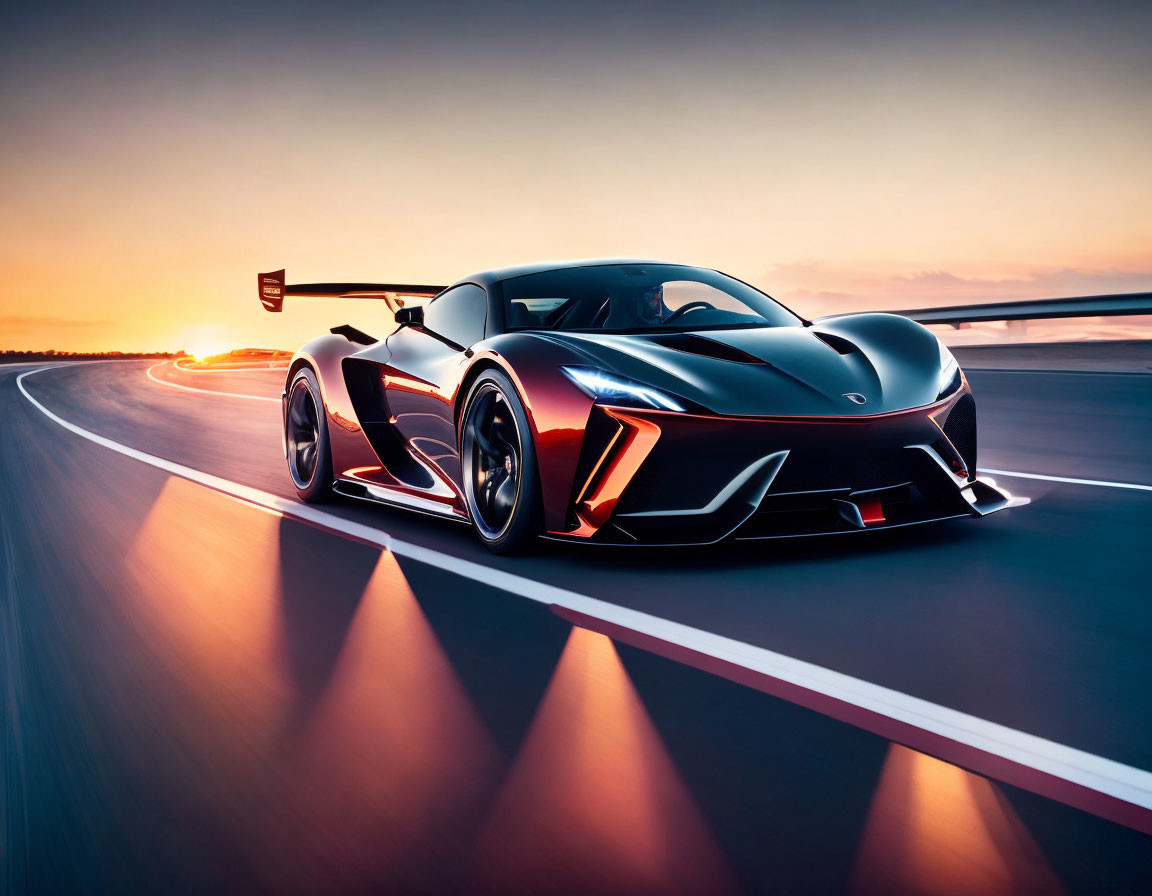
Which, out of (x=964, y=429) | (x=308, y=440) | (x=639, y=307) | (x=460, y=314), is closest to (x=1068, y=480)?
(x=964, y=429)

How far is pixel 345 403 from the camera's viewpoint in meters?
6.03

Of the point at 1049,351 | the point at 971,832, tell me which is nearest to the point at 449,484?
the point at 971,832

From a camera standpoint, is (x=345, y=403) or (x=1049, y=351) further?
(x=1049, y=351)

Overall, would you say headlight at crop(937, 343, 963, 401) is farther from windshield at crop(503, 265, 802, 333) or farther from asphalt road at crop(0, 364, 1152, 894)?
windshield at crop(503, 265, 802, 333)

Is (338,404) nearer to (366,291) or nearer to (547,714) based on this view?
(366,291)

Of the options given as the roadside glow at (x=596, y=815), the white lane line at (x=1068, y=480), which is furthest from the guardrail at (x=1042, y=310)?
the roadside glow at (x=596, y=815)

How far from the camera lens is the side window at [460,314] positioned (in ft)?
17.5

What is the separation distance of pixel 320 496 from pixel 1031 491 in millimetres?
3754

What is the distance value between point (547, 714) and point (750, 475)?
4.86ft

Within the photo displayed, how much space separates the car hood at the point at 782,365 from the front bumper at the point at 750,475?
3.0 inches

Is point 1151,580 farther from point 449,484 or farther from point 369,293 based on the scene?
point 369,293

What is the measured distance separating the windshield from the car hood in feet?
1.72

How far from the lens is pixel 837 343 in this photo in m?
4.64

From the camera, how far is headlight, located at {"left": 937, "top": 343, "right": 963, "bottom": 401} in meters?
4.34
